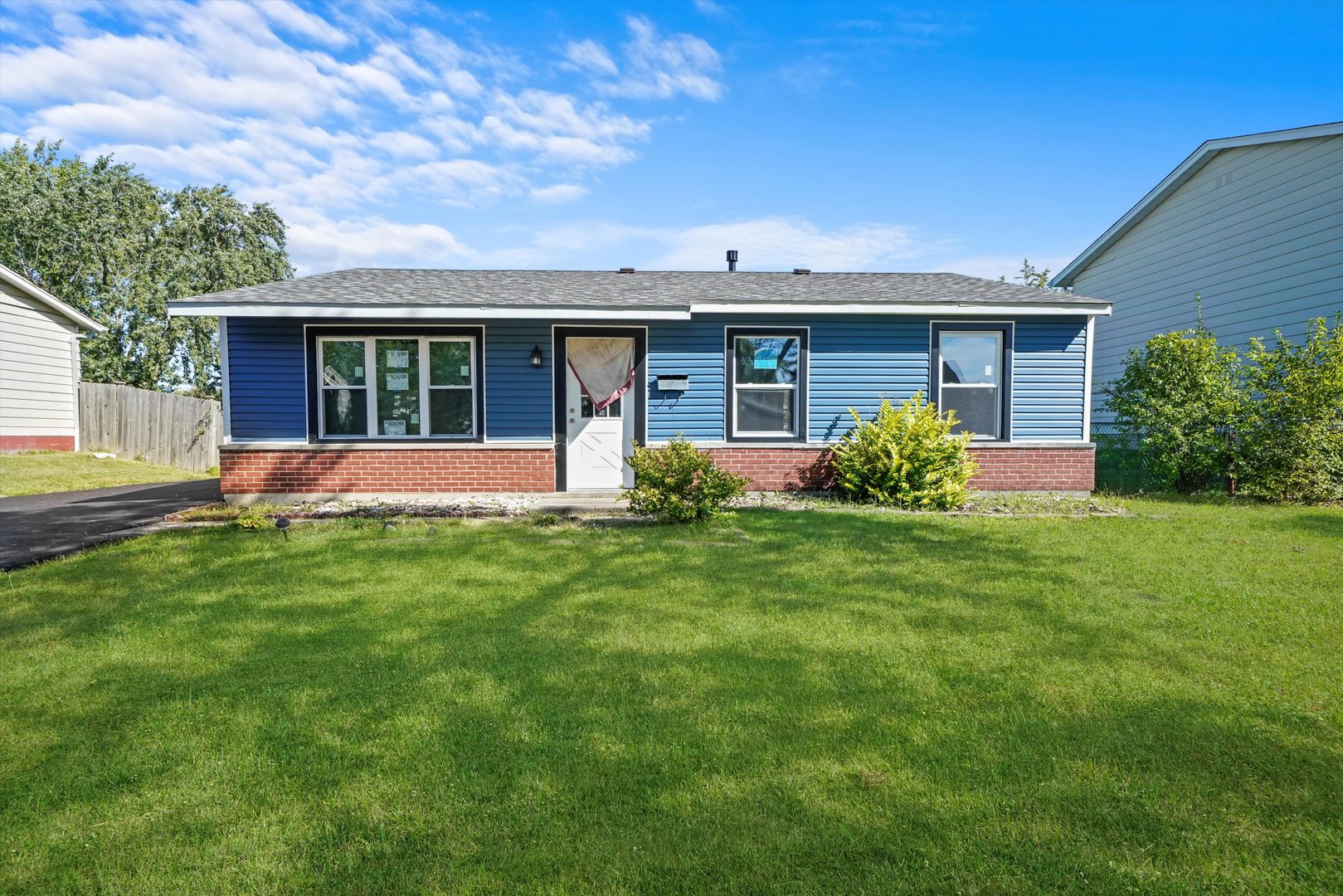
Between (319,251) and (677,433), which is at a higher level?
(319,251)

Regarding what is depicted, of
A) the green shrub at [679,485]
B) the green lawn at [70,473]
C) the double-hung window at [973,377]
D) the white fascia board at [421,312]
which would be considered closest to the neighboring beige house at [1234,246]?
the double-hung window at [973,377]

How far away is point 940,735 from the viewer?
2.87 m

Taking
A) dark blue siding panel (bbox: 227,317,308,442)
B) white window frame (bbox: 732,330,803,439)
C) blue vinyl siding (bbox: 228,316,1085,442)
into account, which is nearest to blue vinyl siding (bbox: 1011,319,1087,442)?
blue vinyl siding (bbox: 228,316,1085,442)

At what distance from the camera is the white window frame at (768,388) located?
10750 mm

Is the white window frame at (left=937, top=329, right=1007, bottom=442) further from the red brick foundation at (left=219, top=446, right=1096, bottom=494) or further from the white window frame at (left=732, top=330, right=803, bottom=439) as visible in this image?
the white window frame at (left=732, top=330, right=803, bottom=439)

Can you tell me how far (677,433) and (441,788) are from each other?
8291 mm

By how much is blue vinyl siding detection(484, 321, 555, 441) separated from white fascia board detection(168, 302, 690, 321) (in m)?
0.62

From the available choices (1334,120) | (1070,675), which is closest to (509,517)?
(1070,675)

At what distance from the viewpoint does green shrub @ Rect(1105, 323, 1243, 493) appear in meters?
10.3

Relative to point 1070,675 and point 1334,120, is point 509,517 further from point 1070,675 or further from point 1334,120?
point 1334,120

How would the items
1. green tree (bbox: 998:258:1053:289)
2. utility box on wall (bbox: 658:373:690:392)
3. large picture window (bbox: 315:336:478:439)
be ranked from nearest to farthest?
large picture window (bbox: 315:336:478:439), utility box on wall (bbox: 658:373:690:392), green tree (bbox: 998:258:1053:289)

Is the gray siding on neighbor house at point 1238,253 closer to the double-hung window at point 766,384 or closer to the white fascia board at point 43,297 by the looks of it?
the double-hung window at point 766,384

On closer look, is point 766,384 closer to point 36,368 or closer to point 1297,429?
point 1297,429

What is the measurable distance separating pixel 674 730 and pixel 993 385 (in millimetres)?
9839
